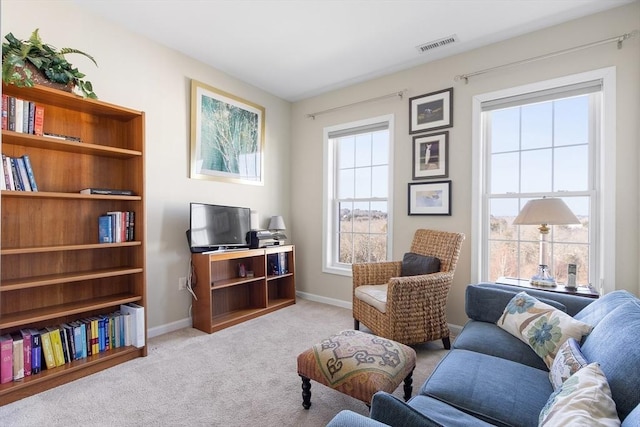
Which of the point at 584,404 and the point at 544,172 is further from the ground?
the point at 544,172

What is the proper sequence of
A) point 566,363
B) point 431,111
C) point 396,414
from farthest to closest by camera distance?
point 431,111 < point 566,363 < point 396,414

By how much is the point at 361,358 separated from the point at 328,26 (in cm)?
260

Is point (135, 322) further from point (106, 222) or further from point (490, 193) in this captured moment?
point (490, 193)

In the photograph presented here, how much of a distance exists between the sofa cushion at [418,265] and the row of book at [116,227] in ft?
7.90

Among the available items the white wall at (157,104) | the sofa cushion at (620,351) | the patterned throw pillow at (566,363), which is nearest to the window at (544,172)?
the sofa cushion at (620,351)

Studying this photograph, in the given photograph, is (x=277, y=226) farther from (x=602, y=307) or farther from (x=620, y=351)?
(x=620, y=351)

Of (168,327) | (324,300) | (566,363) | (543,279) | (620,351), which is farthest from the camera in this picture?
(324,300)

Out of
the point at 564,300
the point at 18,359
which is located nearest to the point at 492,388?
the point at 564,300

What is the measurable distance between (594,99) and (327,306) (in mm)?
3217

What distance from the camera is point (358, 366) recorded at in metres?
1.76

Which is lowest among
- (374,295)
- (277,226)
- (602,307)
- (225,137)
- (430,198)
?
(374,295)

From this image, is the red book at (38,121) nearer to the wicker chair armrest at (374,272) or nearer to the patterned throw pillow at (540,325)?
the wicker chair armrest at (374,272)

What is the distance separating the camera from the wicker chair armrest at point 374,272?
316 centimetres

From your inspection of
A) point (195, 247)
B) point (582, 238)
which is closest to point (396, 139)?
point (582, 238)
